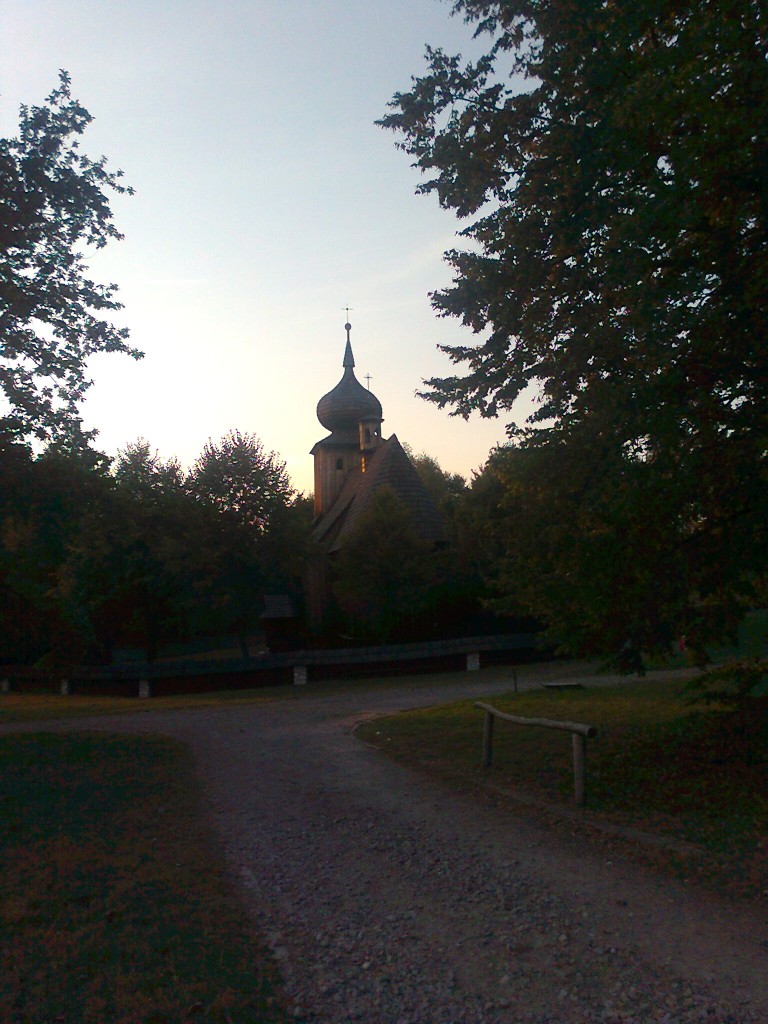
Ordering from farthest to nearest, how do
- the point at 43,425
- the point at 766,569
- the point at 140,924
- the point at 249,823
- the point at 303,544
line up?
the point at 303,544, the point at 43,425, the point at 766,569, the point at 249,823, the point at 140,924

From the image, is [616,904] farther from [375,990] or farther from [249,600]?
[249,600]

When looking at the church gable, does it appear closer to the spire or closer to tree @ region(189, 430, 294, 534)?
the spire

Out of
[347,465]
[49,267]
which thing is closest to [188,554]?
[49,267]

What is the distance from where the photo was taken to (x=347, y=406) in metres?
64.8

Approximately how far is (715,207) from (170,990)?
342 inches

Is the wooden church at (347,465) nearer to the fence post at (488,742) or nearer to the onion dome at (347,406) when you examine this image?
the onion dome at (347,406)

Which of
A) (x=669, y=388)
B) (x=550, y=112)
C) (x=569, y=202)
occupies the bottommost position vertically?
(x=669, y=388)

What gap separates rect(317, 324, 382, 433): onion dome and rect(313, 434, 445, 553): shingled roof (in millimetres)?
8533

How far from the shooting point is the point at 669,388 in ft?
31.3

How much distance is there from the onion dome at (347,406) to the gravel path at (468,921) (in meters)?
55.1

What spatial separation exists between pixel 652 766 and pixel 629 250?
19.8ft

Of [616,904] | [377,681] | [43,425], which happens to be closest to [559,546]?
[616,904]

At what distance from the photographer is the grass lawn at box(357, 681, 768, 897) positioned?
7.39 meters

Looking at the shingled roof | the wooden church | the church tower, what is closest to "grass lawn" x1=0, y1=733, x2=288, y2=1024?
the shingled roof
